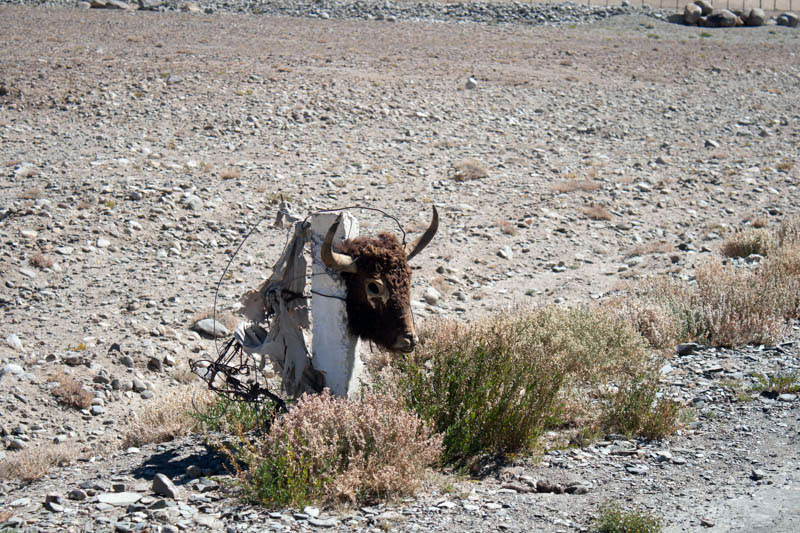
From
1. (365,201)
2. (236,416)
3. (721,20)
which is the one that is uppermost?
(721,20)

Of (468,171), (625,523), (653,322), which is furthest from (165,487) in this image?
(468,171)

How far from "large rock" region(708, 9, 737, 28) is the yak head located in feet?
118

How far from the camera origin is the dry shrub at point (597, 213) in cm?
1443

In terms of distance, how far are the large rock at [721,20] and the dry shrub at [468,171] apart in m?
26.3

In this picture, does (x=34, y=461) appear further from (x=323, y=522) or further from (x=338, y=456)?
(x=323, y=522)

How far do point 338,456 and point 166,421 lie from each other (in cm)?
221

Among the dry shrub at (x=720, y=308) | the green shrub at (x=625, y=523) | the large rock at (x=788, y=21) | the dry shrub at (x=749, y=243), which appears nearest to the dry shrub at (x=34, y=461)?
the green shrub at (x=625, y=523)

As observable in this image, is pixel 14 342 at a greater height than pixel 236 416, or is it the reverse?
pixel 236 416

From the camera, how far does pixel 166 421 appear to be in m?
7.07

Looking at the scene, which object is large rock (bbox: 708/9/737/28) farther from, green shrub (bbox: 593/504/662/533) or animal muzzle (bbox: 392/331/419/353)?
green shrub (bbox: 593/504/662/533)

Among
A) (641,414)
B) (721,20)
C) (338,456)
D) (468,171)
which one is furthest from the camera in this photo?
(721,20)

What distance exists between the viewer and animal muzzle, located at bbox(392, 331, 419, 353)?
20.2 ft

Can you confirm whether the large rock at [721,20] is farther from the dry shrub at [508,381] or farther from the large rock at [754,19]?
the dry shrub at [508,381]

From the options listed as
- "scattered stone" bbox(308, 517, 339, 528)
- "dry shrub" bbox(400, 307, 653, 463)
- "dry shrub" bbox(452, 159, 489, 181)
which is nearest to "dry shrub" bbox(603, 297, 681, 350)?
"dry shrub" bbox(400, 307, 653, 463)
